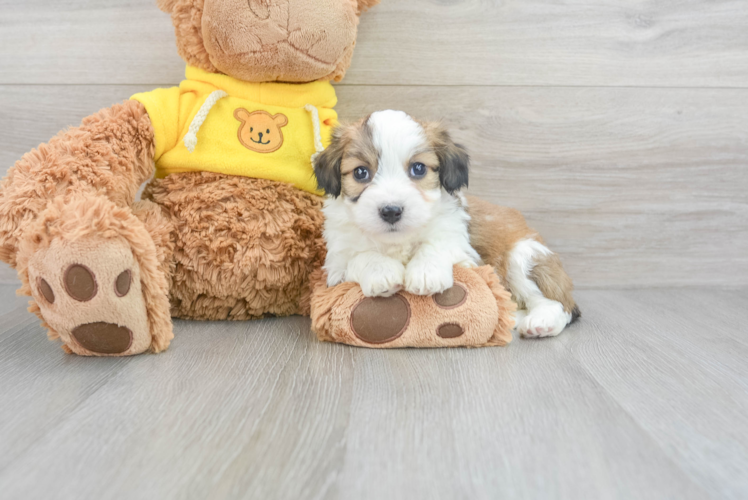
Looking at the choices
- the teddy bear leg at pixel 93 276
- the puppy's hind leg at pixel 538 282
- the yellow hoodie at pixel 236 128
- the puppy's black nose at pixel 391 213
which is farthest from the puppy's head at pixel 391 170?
the teddy bear leg at pixel 93 276

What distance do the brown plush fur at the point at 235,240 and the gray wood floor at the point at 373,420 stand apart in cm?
13

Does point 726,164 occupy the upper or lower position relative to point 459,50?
lower

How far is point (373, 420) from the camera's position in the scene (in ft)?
3.21

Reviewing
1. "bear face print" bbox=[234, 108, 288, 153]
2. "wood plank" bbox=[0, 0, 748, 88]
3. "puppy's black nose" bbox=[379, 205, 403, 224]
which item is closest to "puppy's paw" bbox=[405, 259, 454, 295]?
"puppy's black nose" bbox=[379, 205, 403, 224]

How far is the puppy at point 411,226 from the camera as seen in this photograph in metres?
1.33

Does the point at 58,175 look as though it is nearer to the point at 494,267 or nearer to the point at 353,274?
the point at 353,274

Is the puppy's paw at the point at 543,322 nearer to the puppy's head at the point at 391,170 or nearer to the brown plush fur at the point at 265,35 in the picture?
the puppy's head at the point at 391,170

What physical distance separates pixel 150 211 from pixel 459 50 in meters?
1.23

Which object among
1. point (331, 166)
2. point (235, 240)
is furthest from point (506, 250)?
Result: point (235, 240)

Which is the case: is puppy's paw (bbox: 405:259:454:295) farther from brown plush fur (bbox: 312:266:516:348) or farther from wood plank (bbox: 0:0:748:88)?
wood plank (bbox: 0:0:748:88)

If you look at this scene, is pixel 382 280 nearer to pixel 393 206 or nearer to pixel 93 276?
pixel 393 206

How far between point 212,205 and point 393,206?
58 centimetres

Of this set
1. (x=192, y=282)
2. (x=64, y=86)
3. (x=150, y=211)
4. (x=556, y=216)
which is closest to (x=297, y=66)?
A: (x=150, y=211)

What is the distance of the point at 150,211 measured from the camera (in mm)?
1515
